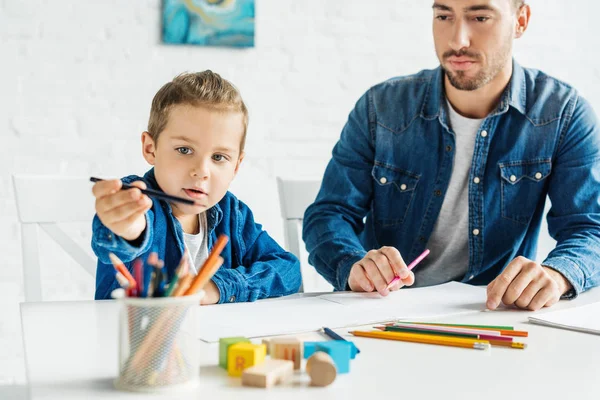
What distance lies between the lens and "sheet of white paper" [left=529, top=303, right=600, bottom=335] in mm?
1033

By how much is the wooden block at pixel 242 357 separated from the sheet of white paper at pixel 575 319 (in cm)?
49

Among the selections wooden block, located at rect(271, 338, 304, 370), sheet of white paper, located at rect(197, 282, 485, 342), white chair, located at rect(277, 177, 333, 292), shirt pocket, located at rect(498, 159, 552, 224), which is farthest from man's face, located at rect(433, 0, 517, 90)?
wooden block, located at rect(271, 338, 304, 370)

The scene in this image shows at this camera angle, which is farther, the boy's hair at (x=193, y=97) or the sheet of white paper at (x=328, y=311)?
the boy's hair at (x=193, y=97)

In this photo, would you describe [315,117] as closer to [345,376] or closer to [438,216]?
[438,216]

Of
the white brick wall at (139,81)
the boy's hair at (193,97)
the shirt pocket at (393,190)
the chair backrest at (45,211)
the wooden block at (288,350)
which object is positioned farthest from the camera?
the white brick wall at (139,81)

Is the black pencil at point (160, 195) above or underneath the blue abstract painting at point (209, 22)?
underneath

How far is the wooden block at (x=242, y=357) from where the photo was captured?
0.74m

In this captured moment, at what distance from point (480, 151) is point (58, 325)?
1.01 metres

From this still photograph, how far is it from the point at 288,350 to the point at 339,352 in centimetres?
5

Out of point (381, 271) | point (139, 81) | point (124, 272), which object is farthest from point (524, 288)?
point (139, 81)

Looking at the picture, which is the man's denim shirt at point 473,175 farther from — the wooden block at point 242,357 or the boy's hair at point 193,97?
the wooden block at point 242,357

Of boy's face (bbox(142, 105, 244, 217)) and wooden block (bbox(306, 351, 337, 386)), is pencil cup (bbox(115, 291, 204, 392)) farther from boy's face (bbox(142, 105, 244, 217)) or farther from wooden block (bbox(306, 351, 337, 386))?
boy's face (bbox(142, 105, 244, 217))

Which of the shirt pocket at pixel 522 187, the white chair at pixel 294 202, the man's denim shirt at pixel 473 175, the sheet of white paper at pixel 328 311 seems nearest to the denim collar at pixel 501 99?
the man's denim shirt at pixel 473 175

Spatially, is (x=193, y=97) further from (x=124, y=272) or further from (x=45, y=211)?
(x=124, y=272)
